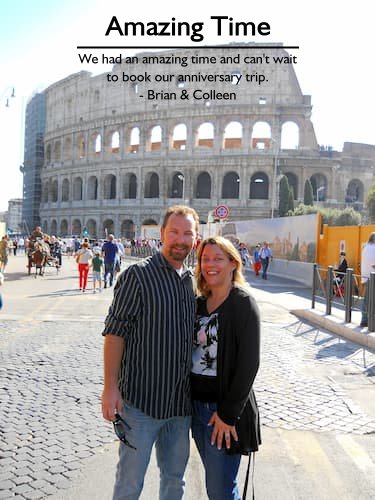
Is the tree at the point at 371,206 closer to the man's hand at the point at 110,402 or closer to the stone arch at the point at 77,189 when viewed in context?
the stone arch at the point at 77,189

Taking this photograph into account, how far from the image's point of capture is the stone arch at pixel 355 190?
50.6m

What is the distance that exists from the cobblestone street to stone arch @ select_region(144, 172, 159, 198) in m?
43.3

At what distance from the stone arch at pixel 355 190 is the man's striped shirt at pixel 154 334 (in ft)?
167

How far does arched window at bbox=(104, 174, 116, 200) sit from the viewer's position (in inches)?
2095

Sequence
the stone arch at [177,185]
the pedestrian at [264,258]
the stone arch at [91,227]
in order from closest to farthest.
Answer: the pedestrian at [264,258], the stone arch at [177,185], the stone arch at [91,227]

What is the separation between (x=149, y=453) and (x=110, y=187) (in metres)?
53.9

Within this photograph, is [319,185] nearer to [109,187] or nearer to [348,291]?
[109,187]

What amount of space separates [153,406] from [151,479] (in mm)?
1267

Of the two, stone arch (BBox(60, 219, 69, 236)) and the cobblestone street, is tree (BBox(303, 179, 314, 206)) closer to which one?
stone arch (BBox(60, 219, 69, 236))

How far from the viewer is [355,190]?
51375 mm

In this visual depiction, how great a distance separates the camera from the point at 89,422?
427 centimetres

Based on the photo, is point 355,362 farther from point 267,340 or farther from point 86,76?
point 86,76

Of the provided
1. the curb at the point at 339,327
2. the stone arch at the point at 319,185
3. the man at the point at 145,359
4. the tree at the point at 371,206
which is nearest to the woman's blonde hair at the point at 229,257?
the man at the point at 145,359

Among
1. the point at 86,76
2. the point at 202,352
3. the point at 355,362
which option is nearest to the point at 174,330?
the point at 202,352
